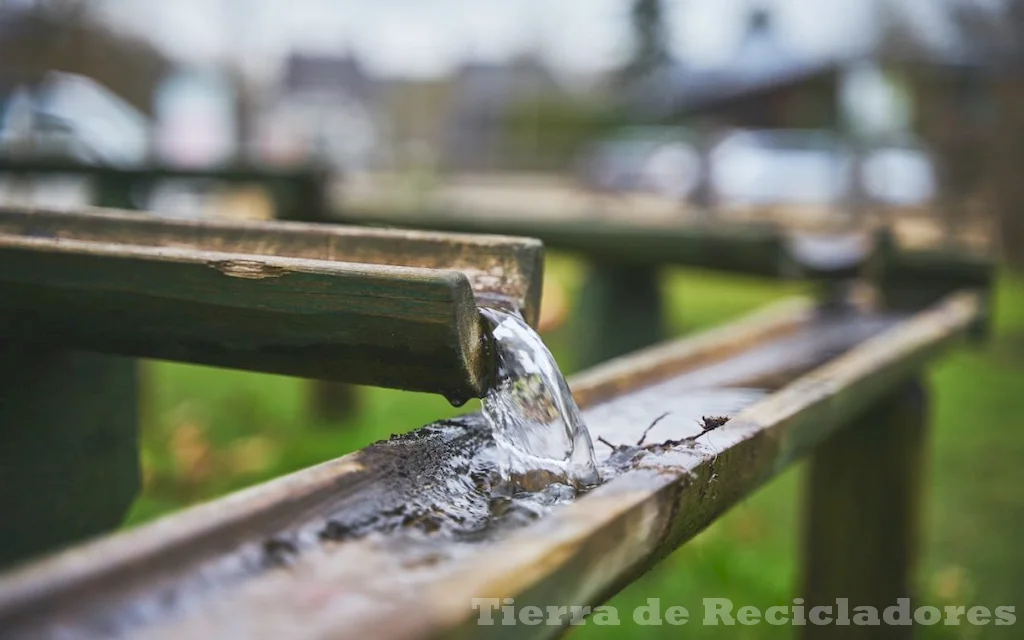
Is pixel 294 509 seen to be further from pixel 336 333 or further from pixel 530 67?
pixel 530 67

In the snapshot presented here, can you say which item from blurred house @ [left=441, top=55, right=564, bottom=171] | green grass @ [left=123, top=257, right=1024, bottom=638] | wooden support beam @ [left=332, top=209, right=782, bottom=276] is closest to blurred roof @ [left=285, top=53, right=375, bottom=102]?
blurred house @ [left=441, top=55, right=564, bottom=171]

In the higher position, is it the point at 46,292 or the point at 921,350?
the point at 46,292

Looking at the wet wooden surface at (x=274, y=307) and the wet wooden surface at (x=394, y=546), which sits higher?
the wet wooden surface at (x=274, y=307)

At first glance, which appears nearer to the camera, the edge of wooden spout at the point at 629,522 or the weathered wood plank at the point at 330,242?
the edge of wooden spout at the point at 629,522

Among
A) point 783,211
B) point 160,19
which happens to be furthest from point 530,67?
point 783,211

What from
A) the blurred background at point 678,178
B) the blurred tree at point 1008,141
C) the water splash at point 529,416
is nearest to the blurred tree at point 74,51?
the blurred background at point 678,178

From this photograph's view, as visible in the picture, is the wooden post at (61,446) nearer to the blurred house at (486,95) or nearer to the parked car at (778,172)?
the parked car at (778,172)

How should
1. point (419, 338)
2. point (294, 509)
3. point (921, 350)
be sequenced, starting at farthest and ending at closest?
point (921, 350)
point (419, 338)
point (294, 509)
